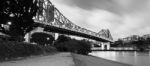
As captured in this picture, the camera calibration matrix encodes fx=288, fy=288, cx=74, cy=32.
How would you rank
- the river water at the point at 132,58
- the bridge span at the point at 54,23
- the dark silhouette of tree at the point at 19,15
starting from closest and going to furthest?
1. the dark silhouette of tree at the point at 19,15
2. the river water at the point at 132,58
3. the bridge span at the point at 54,23

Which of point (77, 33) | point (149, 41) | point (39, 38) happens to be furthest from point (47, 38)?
point (149, 41)

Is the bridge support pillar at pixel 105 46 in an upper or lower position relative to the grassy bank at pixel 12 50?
lower

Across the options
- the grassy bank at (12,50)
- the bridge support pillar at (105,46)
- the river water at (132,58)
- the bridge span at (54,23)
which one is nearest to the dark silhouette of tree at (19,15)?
the grassy bank at (12,50)

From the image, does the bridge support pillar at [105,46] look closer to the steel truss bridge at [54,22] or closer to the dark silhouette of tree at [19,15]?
the steel truss bridge at [54,22]

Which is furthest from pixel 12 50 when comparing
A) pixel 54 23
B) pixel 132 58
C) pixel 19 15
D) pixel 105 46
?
pixel 105 46

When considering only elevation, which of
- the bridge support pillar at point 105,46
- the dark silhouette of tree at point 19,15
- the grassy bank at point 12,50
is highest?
the dark silhouette of tree at point 19,15

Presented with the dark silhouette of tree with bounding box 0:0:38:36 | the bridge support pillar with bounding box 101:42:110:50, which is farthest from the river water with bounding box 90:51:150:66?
the bridge support pillar with bounding box 101:42:110:50

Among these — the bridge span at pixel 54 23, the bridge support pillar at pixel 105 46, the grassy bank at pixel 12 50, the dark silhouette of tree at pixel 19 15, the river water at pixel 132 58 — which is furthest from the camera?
the bridge support pillar at pixel 105 46

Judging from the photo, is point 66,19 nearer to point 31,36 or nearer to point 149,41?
point 31,36

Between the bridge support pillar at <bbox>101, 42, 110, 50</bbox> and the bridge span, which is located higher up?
the bridge span

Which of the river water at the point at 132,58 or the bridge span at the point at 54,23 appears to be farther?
the bridge span at the point at 54,23

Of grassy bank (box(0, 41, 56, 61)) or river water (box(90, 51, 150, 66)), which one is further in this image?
river water (box(90, 51, 150, 66))

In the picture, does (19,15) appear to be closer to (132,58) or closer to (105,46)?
(132,58)

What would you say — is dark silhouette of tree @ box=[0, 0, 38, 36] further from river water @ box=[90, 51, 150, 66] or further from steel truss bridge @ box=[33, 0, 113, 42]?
steel truss bridge @ box=[33, 0, 113, 42]
